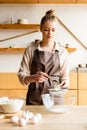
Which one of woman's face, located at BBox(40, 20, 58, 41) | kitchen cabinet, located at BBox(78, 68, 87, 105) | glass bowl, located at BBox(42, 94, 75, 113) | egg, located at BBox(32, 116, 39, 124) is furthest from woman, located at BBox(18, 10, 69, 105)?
kitchen cabinet, located at BBox(78, 68, 87, 105)

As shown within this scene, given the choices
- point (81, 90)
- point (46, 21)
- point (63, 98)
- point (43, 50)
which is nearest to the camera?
point (63, 98)

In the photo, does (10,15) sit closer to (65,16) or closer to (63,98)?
(65,16)

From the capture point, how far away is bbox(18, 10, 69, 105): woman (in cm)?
201

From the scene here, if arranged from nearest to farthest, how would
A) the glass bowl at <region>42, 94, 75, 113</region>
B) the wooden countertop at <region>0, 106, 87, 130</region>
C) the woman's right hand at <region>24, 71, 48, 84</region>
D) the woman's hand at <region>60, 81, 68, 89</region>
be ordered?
the wooden countertop at <region>0, 106, 87, 130</region>
the glass bowl at <region>42, 94, 75, 113</region>
the woman's right hand at <region>24, 71, 48, 84</region>
the woman's hand at <region>60, 81, 68, 89</region>

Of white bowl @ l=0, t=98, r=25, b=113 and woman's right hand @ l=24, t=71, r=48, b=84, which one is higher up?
woman's right hand @ l=24, t=71, r=48, b=84

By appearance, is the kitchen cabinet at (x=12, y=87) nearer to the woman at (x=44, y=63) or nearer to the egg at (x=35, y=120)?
the woman at (x=44, y=63)

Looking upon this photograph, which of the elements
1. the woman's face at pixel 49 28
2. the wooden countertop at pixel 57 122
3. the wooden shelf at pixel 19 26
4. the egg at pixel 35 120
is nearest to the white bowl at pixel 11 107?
the wooden countertop at pixel 57 122

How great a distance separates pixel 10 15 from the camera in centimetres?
407

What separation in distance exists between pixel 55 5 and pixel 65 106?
2.68 meters

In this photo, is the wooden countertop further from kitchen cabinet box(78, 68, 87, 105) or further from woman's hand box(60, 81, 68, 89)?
kitchen cabinet box(78, 68, 87, 105)

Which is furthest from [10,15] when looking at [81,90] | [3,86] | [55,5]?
[81,90]

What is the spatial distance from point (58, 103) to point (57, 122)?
0.61 feet

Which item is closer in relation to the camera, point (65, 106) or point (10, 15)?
point (65, 106)

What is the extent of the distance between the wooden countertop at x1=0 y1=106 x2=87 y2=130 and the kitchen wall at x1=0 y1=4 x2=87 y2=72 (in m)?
2.43
